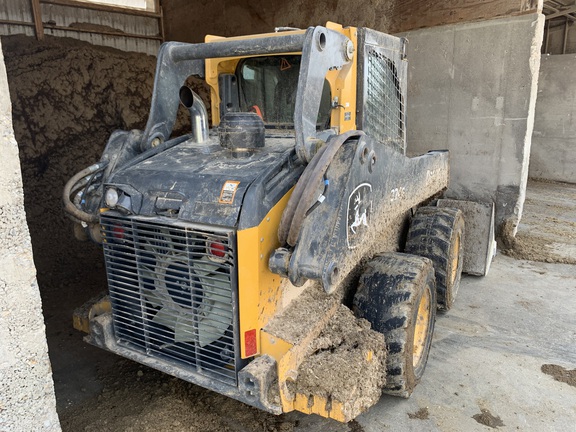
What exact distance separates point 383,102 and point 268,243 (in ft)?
6.04

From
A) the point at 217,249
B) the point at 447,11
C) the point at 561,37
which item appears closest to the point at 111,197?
the point at 217,249

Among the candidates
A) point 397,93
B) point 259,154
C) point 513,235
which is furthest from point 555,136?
point 259,154

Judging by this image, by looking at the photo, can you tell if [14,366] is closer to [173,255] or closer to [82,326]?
[173,255]

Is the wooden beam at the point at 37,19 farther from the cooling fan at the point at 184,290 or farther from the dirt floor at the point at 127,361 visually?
the cooling fan at the point at 184,290

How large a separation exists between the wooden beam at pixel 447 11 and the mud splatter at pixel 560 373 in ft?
13.0

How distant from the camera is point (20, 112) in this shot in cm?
711

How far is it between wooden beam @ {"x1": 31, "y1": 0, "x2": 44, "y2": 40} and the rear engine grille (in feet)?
27.1

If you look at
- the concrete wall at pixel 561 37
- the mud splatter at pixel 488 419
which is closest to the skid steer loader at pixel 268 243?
the mud splatter at pixel 488 419

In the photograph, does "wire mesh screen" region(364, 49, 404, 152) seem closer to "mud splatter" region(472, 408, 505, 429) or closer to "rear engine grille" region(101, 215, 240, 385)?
"rear engine grille" region(101, 215, 240, 385)

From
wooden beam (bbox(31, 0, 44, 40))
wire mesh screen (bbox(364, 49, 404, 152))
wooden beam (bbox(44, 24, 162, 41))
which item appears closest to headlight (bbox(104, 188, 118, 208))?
wire mesh screen (bbox(364, 49, 404, 152))

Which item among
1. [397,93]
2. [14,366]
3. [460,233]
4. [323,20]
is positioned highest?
[323,20]

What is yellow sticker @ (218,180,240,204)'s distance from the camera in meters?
2.30

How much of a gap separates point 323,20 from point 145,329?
18.9 feet

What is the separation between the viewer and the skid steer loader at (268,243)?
229 cm
